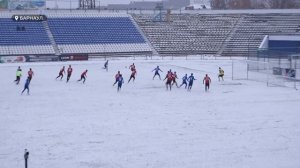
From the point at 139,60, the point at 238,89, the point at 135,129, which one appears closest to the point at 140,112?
the point at 135,129

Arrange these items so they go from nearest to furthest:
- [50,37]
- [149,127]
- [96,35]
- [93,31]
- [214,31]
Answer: [149,127]
[50,37]
[96,35]
[93,31]
[214,31]

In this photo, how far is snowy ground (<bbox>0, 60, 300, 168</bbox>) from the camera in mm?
11750

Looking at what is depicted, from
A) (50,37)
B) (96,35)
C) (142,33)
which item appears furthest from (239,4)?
(50,37)

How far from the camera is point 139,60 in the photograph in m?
46.7

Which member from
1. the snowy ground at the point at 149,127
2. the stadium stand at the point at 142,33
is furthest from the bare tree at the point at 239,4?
the snowy ground at the point at 149,127

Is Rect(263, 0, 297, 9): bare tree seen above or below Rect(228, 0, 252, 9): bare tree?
below

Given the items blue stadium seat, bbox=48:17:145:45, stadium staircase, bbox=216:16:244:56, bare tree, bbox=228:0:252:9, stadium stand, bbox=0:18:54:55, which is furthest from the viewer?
bare tree, bbox=228:0:252:9

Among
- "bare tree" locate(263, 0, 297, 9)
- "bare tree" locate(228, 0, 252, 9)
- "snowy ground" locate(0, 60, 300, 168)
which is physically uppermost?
"bare tree" locate(228, 0, 252, 9)

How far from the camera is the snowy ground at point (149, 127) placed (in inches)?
463

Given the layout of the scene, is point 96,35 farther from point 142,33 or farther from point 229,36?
point 229,36

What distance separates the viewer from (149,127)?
51.0 feet

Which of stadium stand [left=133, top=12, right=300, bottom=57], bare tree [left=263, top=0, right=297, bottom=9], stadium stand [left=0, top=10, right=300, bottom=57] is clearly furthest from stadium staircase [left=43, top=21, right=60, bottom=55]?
bare tree [left=263, top=0, right=297, bottom=9]

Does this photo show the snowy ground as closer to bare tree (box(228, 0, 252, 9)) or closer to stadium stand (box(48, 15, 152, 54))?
stadium stand (box(48, 15, 152, 54))

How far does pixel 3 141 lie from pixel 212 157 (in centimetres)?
587
